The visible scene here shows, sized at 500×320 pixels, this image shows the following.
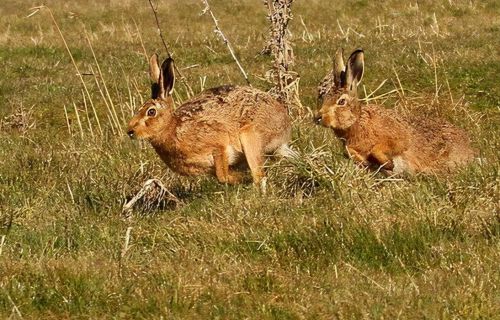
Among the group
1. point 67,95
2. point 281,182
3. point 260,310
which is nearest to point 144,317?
point 260,310

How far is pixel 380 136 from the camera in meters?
7.97

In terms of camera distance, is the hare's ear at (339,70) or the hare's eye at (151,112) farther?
the hare's ear at (339,70)

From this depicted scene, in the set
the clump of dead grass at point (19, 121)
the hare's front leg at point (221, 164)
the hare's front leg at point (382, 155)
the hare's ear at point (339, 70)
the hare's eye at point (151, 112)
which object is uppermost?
the hare's eye at point (151, 112)

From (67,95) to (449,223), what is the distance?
979 centimetres

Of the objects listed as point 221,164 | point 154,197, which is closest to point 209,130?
point 221,164

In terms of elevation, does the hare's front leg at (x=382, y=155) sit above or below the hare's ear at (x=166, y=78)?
below

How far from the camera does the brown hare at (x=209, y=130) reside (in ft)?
24.7

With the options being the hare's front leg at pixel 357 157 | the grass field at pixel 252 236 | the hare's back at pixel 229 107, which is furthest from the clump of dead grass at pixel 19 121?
the hare's front leg at pixel 357 157

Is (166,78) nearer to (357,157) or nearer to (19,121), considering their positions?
(357,157)

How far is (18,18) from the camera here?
26.4 meters

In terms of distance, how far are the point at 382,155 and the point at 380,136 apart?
0.53 ft

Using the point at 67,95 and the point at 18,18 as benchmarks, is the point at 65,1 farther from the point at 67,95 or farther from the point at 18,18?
the point at 67,95

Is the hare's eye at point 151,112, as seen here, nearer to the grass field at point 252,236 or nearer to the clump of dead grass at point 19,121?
the grass field at point 252,236

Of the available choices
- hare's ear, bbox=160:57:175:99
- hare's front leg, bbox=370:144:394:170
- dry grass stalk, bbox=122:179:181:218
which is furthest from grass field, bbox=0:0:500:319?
hare's ear, bbox=160:57:175:99
